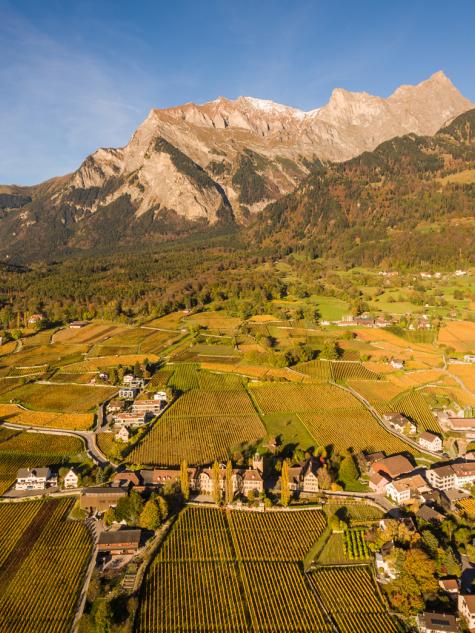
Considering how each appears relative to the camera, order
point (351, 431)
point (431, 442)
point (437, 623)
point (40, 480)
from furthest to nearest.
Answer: point (351, 431), point (431, 442), point (40, 480), point (437, 623)

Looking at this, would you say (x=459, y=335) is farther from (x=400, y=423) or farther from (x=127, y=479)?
(x=127, y=479)

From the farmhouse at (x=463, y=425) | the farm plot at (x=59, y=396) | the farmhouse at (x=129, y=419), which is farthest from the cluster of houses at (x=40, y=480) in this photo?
the farmhouse at (x=463, y=425)

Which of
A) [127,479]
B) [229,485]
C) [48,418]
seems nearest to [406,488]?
[229,485]

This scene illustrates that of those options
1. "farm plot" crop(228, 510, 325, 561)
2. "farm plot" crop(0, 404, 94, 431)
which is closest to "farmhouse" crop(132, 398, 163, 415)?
"farm plot" crop(0, 404, 94, 431)

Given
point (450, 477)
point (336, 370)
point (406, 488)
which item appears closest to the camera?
point (406, 488)

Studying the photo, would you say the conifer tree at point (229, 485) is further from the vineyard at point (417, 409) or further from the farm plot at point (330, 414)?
the vineyard at point (417, 409)
